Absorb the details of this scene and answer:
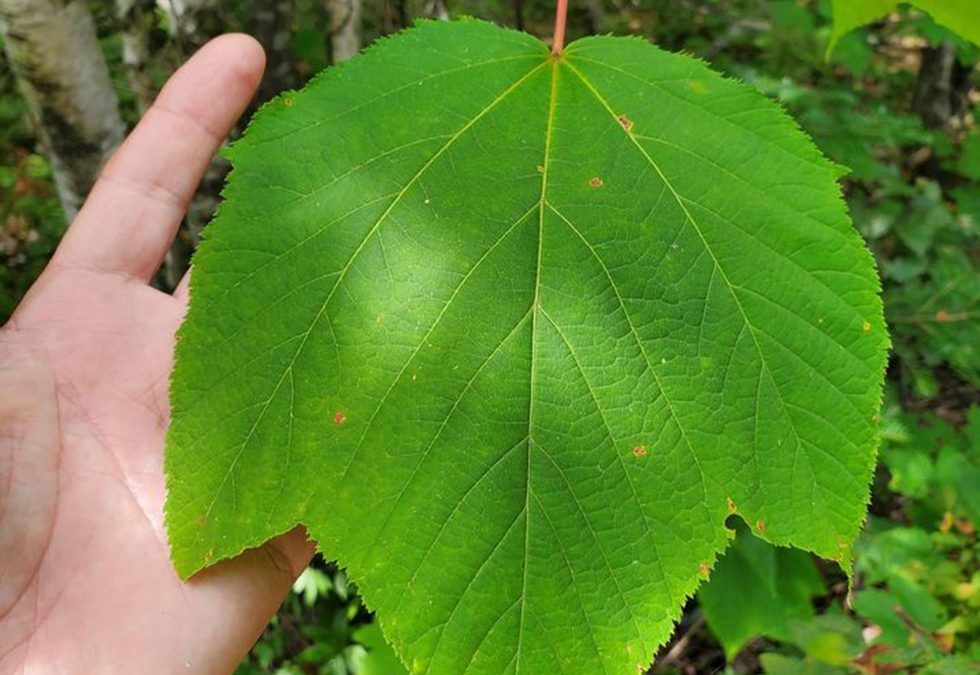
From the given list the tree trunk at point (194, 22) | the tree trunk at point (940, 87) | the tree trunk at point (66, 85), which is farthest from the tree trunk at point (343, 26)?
the tree trunk at point (940, 87)

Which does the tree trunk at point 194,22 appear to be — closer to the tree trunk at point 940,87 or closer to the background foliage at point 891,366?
the background foliage at point 891,366

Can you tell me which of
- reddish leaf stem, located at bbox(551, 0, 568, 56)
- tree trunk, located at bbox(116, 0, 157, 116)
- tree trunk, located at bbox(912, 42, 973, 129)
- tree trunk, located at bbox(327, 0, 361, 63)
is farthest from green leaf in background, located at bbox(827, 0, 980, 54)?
tree trunk, located at bbox(912, 42, 973, 129)

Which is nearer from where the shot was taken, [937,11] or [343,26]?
[937,11]

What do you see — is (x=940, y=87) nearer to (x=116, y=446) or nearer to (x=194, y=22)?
(x=194, y=22)

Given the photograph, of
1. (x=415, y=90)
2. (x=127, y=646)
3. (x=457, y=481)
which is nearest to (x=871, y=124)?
(x=415, y=90)

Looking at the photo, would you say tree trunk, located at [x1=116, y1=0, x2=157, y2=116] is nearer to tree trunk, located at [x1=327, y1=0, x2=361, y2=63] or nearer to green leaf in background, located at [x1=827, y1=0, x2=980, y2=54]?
tree trunk, located at [x1=327, y1=0, x2=361, y2=63]

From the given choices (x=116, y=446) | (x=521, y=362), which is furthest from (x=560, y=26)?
(x=116, y=446)
